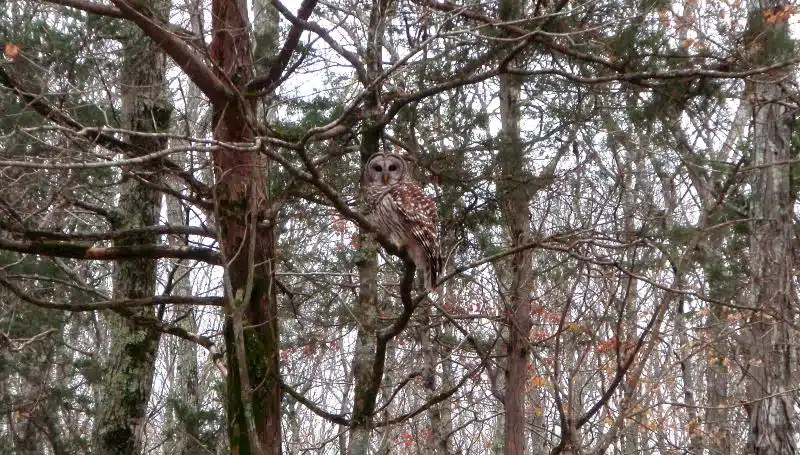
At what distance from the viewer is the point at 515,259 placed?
805 centimetres

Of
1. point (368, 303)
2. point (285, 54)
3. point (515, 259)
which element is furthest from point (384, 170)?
point (285, 54)

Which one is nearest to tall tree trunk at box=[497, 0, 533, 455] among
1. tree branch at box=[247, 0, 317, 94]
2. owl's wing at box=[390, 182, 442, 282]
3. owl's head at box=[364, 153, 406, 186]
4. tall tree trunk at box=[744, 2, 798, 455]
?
owl's wing at box=[390, 182, 442, 282]

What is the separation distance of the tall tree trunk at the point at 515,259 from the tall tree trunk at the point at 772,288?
2.12 meters

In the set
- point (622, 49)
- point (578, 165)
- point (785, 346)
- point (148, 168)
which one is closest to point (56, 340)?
point (148, 168)

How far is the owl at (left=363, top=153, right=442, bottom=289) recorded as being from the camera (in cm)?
732

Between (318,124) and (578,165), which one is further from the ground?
(578,165)

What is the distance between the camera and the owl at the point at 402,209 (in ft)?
24.0

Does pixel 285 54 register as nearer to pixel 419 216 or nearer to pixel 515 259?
pixel 419 216

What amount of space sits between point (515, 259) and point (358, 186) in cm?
168

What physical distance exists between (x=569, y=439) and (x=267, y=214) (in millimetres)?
2535

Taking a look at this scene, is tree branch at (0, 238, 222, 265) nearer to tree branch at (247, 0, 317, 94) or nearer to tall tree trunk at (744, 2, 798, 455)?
tree branch at (247, 0, 317, 94)

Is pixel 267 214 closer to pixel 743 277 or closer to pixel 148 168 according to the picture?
pixel 148 168

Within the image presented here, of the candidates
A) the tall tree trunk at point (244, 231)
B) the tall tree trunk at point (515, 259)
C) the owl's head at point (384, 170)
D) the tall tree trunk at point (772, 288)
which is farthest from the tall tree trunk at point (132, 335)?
the tall tree trunk at point (772, 288)

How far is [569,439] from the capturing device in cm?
570
